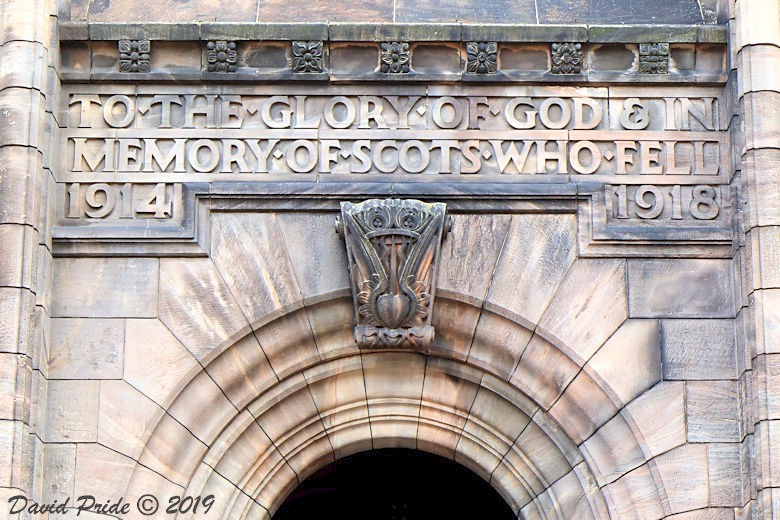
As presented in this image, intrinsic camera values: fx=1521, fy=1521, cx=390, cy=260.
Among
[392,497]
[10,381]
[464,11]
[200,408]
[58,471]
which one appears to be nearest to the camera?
[10,381]

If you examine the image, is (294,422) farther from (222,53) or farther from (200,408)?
(222,53)

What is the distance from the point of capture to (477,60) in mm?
Result: 11375

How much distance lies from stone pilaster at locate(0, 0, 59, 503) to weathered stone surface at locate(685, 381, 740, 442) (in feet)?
15.1

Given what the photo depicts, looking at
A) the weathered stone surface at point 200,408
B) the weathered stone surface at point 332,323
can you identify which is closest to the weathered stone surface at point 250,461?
the weathered stone surface at point 200,408

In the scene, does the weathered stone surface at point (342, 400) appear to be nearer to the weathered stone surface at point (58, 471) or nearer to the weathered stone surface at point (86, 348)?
the weathered stone surface at point (86, 348)

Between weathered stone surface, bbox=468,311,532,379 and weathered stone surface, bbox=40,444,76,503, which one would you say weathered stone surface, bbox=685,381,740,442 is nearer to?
weathered stone surface, bbox=468,311,532,379

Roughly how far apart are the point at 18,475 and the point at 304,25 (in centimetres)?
389

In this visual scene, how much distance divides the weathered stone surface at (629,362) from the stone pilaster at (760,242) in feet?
2.14

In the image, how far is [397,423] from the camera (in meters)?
11.4

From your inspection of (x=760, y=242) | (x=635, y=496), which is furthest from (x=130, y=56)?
(x=635, y=496)

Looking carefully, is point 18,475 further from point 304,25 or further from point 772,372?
point 772,372

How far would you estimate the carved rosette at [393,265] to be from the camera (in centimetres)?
1088

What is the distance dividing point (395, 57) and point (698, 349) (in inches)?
122

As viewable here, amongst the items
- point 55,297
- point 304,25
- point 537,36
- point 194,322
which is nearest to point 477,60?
point 537,36
